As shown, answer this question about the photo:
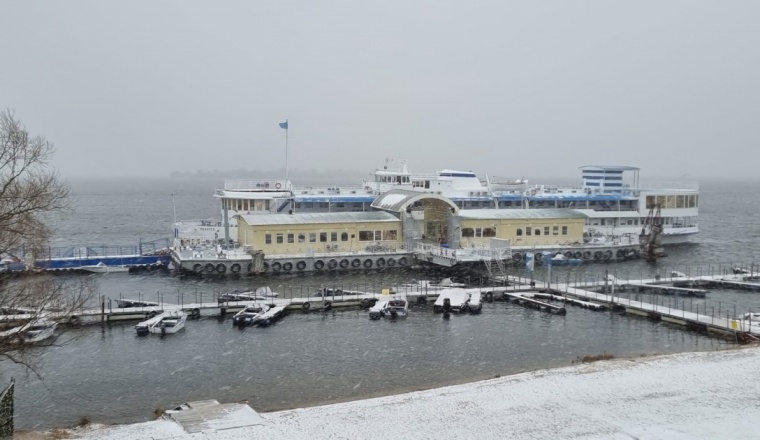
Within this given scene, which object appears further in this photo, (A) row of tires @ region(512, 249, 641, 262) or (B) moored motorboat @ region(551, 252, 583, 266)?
(B) moored motorboat @ region(551, 252, 583, 266)

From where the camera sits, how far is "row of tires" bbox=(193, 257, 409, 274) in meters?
47.9

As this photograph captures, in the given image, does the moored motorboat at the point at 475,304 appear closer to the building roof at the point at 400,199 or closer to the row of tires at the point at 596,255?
the building roof at the point at 400,199

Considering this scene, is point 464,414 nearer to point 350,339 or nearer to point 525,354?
point 525,354

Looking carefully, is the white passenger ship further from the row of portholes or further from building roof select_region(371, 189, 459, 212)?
the row of portholes

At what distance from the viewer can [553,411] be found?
817 inches

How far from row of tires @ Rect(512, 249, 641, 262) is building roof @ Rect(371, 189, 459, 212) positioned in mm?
6200

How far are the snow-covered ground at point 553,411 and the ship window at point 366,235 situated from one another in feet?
92.7

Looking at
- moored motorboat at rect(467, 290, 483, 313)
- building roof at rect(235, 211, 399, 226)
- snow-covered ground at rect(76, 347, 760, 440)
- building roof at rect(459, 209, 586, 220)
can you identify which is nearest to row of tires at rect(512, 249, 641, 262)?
building roof at rect(459, 209, 586, 220)

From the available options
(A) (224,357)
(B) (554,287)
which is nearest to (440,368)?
(A) (224,357)

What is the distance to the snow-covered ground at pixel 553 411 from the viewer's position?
1900cm

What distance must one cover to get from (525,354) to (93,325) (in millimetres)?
19914

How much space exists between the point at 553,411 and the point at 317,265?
30.7 meters

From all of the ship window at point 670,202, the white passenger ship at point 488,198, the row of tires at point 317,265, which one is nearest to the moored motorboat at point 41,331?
Result: the row of tires at point 317,265

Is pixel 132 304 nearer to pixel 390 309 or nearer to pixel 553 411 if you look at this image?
pixel 390 309
